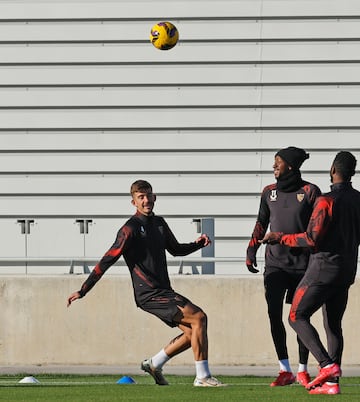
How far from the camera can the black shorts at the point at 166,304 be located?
12.0 meters

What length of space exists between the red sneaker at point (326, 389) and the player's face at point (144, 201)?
6.64 feet

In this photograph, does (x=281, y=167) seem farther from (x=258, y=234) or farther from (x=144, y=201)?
(x=144, y=201)

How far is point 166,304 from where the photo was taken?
12.0 meters

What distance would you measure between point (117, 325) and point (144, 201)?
171 inches

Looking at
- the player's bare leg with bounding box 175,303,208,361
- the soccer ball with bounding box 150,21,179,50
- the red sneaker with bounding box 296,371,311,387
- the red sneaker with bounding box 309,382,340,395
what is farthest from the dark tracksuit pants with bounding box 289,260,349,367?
the soccer ball with bounding box 150,21,179,50

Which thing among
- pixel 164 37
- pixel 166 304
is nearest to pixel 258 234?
pixel 166 304

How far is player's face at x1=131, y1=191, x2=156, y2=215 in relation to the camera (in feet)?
39.3

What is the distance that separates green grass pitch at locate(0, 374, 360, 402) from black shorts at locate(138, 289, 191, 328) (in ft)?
1.88

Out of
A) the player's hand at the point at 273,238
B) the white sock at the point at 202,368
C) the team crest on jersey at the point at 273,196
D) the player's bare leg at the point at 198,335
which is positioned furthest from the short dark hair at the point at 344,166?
the white sock at the point at 202,368

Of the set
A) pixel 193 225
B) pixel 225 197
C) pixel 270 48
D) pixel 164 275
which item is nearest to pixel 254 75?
pixel 270 48

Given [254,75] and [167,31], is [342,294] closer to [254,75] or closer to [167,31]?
[167,31]

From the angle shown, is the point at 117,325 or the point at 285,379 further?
the point at 117,325

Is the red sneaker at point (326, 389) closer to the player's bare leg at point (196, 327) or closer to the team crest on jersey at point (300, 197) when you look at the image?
the player's bare leg at point (196, 327)

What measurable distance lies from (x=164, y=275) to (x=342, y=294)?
145 cm
